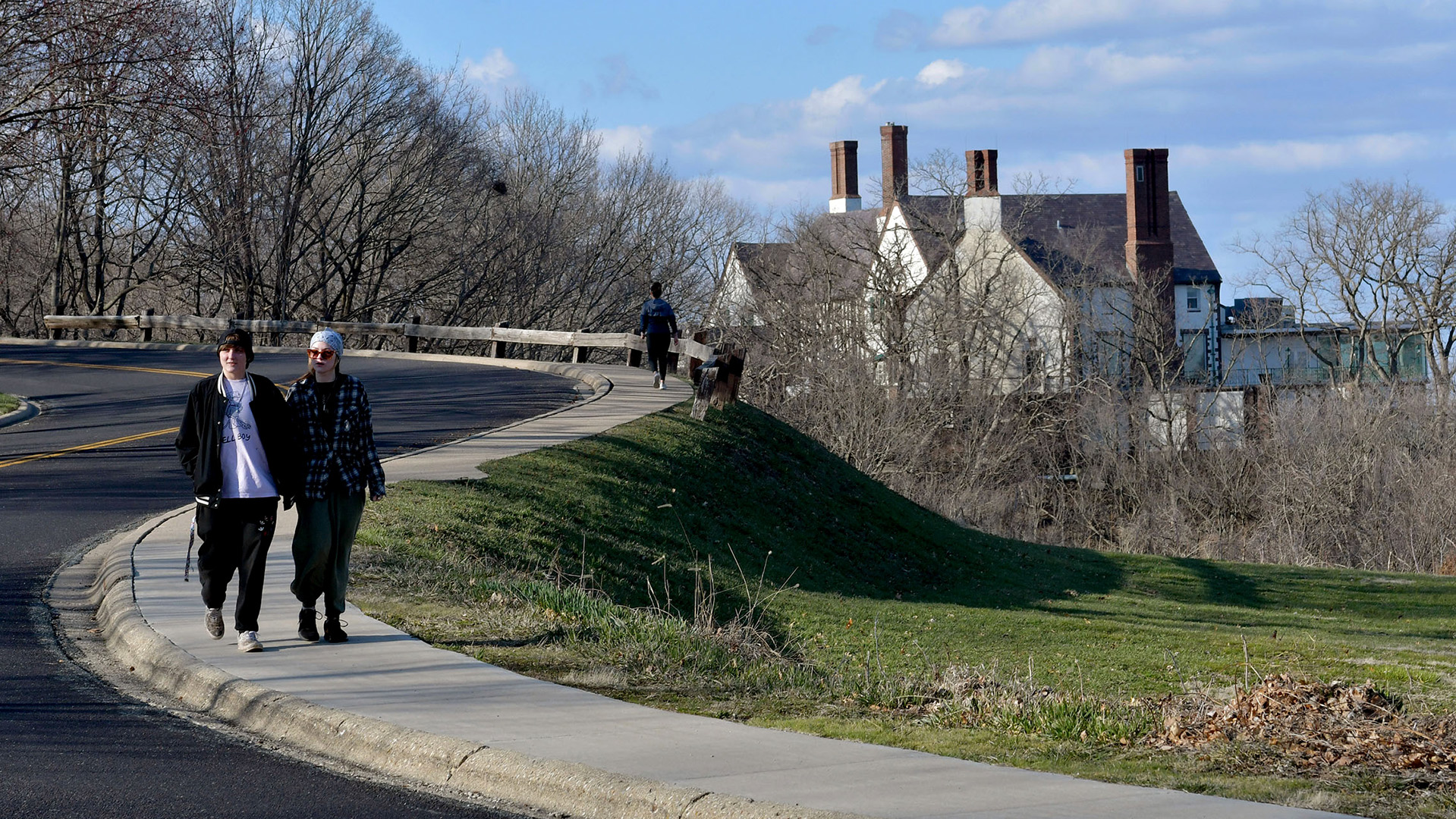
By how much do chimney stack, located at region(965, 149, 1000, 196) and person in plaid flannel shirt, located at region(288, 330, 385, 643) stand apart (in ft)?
193

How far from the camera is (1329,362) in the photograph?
61438 millimetres

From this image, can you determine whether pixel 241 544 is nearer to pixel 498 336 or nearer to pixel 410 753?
pixel 410 753

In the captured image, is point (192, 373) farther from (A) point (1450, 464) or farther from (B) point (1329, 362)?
(B) point (1329, 362)

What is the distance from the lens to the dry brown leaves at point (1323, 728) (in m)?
5.91

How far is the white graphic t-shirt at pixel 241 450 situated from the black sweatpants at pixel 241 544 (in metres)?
0.06

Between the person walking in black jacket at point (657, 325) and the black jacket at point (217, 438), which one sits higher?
the person walking in black jacket at point (657, 325)

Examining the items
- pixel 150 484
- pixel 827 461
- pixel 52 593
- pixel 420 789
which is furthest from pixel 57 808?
pixel 827 461

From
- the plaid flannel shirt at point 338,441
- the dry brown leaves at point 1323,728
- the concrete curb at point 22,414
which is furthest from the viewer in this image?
the concrete curb at point 22,414

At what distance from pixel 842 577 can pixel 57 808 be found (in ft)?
47.6

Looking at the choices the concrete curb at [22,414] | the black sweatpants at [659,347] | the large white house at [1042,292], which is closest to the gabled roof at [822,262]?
the large white house at [1042,292]

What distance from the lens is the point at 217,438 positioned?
25.5 feet

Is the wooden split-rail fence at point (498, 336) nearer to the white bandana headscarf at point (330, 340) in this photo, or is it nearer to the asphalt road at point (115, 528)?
the asphalt road at point (115, 528)

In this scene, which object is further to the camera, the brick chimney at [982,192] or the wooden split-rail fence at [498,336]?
the brick chimney at [982,192]

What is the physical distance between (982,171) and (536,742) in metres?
61.8
